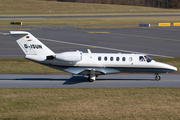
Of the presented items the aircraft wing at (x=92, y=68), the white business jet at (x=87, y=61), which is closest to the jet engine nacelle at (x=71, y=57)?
the white business jet at (x=87, y=61)

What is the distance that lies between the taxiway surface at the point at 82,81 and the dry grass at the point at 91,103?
229cm

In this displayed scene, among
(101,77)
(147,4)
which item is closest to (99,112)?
(101,77)

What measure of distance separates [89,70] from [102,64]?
1.34 m

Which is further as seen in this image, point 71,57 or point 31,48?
point 31,48

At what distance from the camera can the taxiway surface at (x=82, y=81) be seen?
26.0 meters

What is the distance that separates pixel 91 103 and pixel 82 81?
8562mm

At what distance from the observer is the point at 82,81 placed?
2792 cm

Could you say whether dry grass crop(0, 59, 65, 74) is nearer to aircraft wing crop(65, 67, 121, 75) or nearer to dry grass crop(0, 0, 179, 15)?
aircraft wing crop(65, 67, 121, 75)

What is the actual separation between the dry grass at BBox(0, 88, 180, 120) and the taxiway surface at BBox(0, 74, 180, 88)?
2289 mm

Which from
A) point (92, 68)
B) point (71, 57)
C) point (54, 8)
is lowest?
point (92, 68)

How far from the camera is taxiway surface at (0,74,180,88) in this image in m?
26.0

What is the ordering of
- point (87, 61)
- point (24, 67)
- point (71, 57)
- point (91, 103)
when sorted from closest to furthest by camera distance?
1. point (91, 103)
2. point (71, 57)
3. point (87, 61)
4. point (24, 67)

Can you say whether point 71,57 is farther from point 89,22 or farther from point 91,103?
point 89,22

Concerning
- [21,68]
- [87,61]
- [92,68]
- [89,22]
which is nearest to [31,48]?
[87,61]
